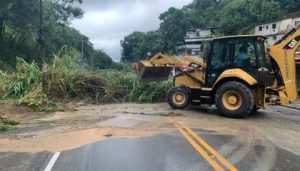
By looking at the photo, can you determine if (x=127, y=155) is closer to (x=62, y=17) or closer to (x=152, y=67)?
(x=152, y=67)

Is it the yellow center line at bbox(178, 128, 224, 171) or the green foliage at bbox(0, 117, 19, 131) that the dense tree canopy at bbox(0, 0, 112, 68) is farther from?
the yellow center line at bbox(178, 128, 224, 171)

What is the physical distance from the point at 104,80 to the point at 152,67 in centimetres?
394

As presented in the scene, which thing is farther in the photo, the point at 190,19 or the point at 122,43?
the point at 122,43

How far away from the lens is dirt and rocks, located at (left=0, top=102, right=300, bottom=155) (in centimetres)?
980

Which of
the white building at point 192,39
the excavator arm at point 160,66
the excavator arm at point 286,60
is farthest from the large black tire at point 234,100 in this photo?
the white building at point 192,39

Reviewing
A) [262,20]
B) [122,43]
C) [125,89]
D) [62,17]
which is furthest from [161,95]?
[122,43]

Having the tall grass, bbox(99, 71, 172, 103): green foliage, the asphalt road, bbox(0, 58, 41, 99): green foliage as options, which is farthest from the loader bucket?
the asphalt road

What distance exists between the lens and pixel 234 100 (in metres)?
14.1

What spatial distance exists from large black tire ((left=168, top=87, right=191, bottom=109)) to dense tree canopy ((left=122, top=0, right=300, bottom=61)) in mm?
61343

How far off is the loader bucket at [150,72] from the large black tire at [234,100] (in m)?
4.25

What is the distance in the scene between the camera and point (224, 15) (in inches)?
3337

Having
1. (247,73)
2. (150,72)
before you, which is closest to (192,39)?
(150,72)

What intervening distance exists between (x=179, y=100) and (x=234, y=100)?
2767mm

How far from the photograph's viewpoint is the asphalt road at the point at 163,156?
7418 mm
